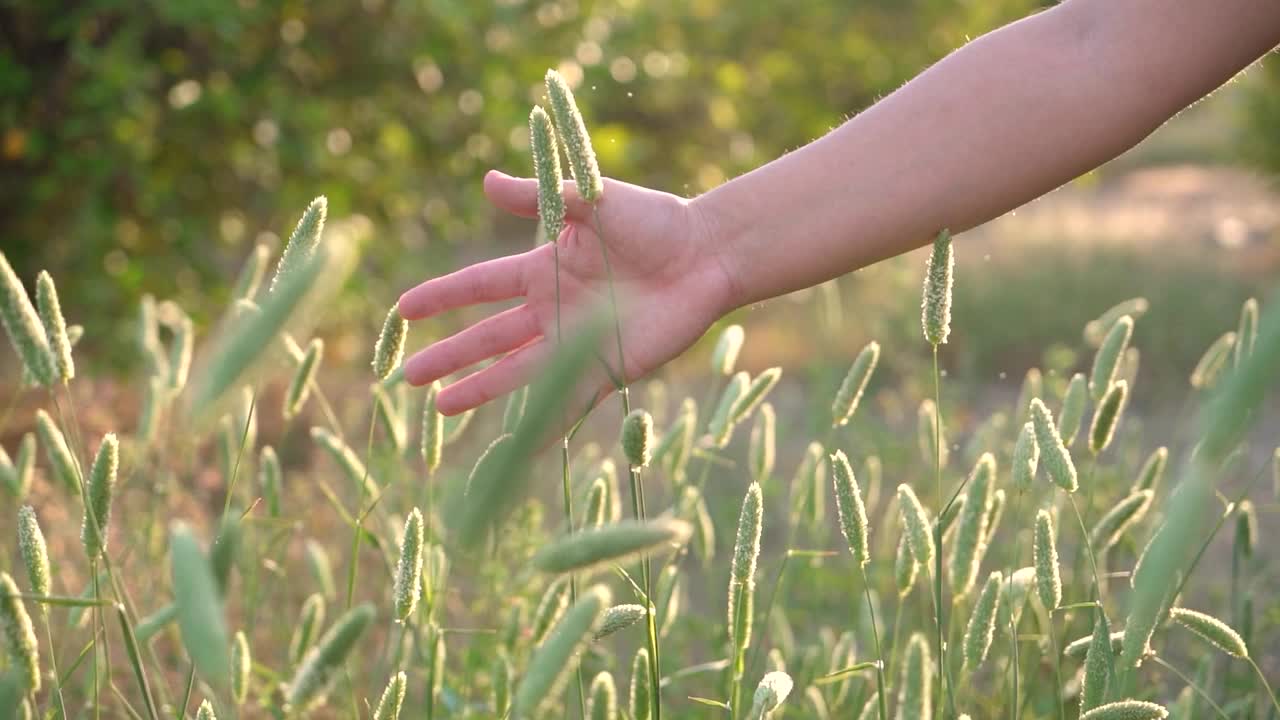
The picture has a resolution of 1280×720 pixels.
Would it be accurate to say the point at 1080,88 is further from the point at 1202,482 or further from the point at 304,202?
the point at 304,202

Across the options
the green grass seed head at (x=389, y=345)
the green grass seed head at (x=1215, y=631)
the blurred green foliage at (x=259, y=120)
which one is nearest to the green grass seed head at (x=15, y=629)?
the green grass seed head at (x=389, y=345)

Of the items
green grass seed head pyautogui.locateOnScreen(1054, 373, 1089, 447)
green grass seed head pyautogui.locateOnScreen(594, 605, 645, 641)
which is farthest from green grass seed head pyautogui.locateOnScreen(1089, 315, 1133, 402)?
green grass seed head pyautogui.locateOnScreen(594, 605, 645, 641)

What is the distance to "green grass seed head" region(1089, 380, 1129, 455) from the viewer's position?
1.43 meters

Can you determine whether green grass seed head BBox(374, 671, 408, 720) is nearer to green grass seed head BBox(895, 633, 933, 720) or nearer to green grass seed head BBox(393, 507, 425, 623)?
green grass seed head BBox(393, 507, 425, 623)

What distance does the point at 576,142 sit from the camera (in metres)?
1.19

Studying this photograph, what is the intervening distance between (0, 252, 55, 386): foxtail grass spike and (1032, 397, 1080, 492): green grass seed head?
2.89 feet

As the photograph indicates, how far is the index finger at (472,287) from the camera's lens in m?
1.58

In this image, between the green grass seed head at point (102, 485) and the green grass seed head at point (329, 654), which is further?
the green grass seed head at point (102, 485)

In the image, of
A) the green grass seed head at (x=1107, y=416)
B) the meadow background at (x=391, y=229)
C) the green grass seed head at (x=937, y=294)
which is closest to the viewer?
the green grass seed head at (x=937, y=294)

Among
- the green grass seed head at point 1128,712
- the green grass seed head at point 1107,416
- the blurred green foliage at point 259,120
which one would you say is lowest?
the green grass seed head at point 1128,712

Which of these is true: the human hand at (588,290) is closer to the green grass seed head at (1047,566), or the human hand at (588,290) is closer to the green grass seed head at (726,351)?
the green grass seed head at (726,351)

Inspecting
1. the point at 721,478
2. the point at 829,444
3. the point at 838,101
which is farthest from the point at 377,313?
the point at 838,101

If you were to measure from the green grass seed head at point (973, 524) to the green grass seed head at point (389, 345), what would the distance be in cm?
58

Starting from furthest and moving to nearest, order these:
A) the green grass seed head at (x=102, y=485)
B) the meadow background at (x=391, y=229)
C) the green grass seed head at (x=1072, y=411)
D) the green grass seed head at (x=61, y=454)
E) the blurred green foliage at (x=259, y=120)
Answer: the blurred green foliage at (x=259, y=120), the meadow background at (x=391, y=229), the green grass seed head at (x=1072, y=411), the green grass seed head at (x=61, y=454), the green grass seed head at (x=102, y=485)
